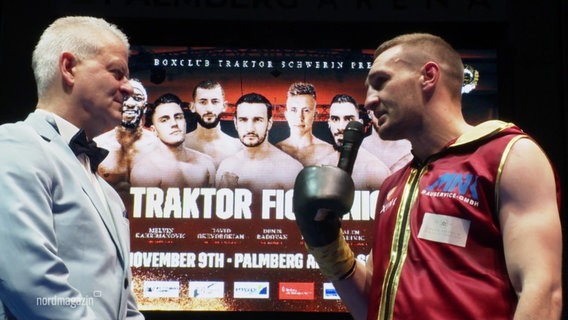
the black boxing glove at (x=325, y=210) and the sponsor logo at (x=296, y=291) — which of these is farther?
the sponsor logo at (x=296, y=291)

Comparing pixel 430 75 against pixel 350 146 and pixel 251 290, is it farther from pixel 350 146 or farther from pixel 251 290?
pixel 251 290

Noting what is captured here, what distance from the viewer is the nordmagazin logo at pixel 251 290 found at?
3604 mm

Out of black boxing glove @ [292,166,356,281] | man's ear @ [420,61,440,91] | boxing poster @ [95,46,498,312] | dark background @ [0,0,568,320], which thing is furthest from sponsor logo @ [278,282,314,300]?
man's ear @ [420,61,440,91]

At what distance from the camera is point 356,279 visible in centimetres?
219

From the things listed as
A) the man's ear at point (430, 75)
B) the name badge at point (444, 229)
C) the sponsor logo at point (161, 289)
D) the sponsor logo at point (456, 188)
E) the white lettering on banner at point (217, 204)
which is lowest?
the sponsor logo at point (161, 289)

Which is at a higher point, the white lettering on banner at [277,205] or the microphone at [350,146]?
the microphone at [350,146]

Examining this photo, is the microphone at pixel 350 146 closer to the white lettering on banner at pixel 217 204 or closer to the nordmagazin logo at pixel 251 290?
the white lettering on banner at pixel 217 204

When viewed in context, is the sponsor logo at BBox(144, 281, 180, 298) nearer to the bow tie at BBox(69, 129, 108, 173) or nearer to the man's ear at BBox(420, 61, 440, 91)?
the bow tie at BBox(69, 129, 108, 173)

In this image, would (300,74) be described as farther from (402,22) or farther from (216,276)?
(216,276)

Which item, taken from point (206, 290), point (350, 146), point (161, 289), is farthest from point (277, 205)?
point (350, 146)

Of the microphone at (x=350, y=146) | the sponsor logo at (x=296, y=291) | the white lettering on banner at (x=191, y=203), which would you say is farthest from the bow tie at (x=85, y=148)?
the sponsor logo at (x=296, y=291)

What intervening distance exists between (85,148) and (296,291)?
1.78 m

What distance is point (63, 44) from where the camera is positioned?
2.11m

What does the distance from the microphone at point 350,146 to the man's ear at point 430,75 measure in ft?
0.72
